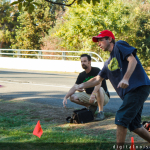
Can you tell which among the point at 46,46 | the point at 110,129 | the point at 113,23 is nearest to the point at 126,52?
the point at 110,129

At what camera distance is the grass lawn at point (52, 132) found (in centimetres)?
381

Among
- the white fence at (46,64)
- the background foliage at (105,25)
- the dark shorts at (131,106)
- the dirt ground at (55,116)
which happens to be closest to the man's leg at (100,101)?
the dirt ground at (55,116)

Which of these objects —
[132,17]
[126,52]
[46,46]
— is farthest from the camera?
[46,46]

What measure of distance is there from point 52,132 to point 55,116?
4.47 feet

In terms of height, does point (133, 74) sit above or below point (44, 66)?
above

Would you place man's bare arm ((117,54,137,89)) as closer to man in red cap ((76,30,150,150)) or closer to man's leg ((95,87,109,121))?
man in red cap ((76,30,150,150))

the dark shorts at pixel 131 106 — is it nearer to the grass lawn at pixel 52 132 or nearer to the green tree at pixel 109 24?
the grass lawn at pixel 52 132

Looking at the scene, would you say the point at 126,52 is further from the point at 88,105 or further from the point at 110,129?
the point at 88,105

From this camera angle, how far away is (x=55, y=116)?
588 centimetres

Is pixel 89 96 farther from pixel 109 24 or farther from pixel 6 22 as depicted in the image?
pixel 6 22

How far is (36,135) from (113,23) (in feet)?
54.8

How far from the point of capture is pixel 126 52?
10.3 feet

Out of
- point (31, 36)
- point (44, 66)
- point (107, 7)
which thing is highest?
point (107, 7)

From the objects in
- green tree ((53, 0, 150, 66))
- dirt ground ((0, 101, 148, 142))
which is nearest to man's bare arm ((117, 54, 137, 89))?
dirt ground ((0, 101, 148, 142))
